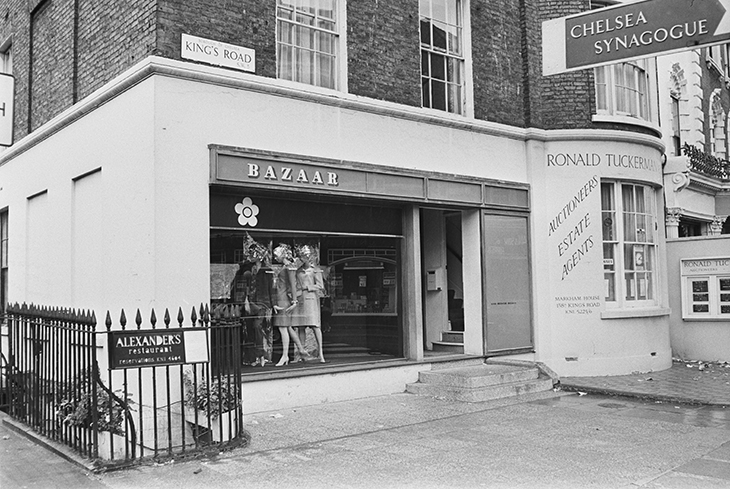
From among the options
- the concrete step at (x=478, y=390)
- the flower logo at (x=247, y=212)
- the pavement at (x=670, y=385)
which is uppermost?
the flower logo at (x=247, y=212)

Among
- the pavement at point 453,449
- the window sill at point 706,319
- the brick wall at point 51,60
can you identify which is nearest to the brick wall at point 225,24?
the brick wall at point 51,60

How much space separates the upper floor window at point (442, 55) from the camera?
1195cm

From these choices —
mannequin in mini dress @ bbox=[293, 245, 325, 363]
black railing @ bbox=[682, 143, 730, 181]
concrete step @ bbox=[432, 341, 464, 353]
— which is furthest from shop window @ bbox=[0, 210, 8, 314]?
black railing @ bbox=[682, 143, 730, 181]

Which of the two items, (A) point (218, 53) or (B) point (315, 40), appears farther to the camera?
(B) point (315, 40)

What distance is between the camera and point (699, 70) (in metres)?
20.5

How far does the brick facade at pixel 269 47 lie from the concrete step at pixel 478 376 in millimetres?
4193

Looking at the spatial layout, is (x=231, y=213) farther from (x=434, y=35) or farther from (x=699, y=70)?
(x=699, y=70)

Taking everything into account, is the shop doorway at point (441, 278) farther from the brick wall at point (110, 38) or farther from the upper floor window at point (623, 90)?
the brick wall at point (110, 38)

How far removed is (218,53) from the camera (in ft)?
30.2

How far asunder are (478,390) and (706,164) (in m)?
12.4

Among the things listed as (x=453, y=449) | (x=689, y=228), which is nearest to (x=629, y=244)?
(x=453, y=449)

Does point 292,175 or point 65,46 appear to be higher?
point 65,46

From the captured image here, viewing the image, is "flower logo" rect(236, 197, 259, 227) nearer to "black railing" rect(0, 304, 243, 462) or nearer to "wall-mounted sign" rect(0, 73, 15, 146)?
"black railing" rect(0, 304, 243, 462)

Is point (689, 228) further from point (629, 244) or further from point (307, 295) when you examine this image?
point (307, 295)
